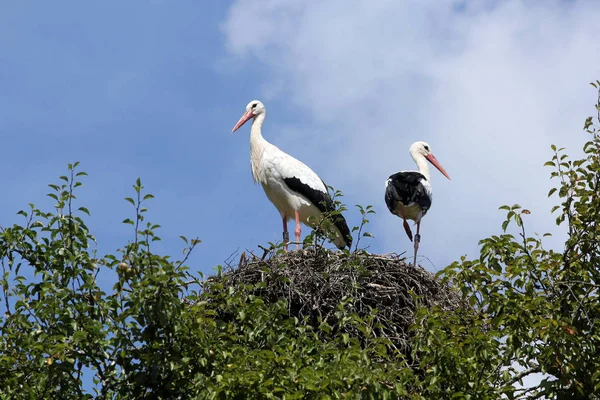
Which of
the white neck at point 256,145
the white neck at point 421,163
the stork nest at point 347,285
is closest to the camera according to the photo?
the stork nest at point 347,285

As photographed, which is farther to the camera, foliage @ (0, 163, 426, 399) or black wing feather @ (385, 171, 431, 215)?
black wing feather @ (385, 171, 431, 215)

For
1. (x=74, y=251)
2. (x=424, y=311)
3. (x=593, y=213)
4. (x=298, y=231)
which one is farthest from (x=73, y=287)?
(x=298, y=231)

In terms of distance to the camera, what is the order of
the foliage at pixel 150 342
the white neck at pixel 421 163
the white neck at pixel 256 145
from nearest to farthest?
the foliage at pixel 150 342 < the white neck at pixel 256 145 < the white neck at pixel 421 163

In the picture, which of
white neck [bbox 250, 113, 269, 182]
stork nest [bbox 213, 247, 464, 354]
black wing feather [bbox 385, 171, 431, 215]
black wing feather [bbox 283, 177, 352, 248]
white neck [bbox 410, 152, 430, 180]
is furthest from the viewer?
white neck [bbox 410, 152, 430, 180]

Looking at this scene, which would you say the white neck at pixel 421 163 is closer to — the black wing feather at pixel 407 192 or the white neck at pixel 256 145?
the black wing feather at pixel 407 192

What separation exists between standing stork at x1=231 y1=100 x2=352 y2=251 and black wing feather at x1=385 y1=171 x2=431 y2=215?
1197mm

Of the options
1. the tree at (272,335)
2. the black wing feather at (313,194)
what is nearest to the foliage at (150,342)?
the tree at (272,335)

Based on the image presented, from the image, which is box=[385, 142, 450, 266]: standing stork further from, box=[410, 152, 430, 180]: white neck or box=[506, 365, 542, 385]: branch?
box=[506, 365, 542, 385]: branch

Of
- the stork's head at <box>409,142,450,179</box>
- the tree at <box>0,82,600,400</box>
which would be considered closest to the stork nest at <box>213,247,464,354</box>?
the tree at <box>0,82,600,400</box>

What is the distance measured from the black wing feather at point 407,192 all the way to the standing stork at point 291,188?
1.20 metres

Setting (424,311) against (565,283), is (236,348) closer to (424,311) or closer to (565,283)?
(424,311)

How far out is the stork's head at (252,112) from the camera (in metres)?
16.4

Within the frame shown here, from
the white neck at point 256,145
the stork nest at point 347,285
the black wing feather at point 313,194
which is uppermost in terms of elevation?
the white neck at point 256,145

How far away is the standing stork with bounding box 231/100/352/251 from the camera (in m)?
14.8
